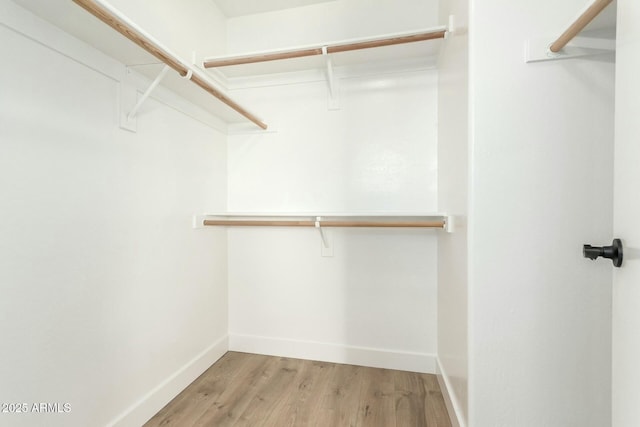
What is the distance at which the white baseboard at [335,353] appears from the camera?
1.84 metres

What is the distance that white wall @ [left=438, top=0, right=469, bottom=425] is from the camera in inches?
45.8

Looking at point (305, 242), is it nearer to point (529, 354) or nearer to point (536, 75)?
point (529, 354)

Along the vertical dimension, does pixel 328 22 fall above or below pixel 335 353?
above

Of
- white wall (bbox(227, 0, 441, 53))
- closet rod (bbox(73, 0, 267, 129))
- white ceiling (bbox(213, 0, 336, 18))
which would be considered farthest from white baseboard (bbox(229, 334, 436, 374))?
white ceiling (bbox(213, 0, 336, 18))

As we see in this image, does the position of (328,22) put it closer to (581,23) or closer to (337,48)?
(337,48)

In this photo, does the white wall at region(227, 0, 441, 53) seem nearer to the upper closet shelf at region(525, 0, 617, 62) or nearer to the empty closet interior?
the empty closet interior

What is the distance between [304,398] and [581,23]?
1.96m

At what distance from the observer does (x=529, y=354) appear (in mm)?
1035

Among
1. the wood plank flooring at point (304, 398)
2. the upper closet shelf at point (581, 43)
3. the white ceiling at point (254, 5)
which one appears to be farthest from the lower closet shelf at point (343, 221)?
the white ceiling at point (254, 5)

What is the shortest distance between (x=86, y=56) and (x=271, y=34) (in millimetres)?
1294

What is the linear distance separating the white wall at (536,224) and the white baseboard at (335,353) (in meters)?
0.79

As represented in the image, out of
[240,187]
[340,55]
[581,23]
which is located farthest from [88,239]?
[581,23]

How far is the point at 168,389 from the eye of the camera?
5.04ft

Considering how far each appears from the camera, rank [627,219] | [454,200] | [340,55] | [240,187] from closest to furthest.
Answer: [627,219] → [454,200] → [340,55] → [240,187]
